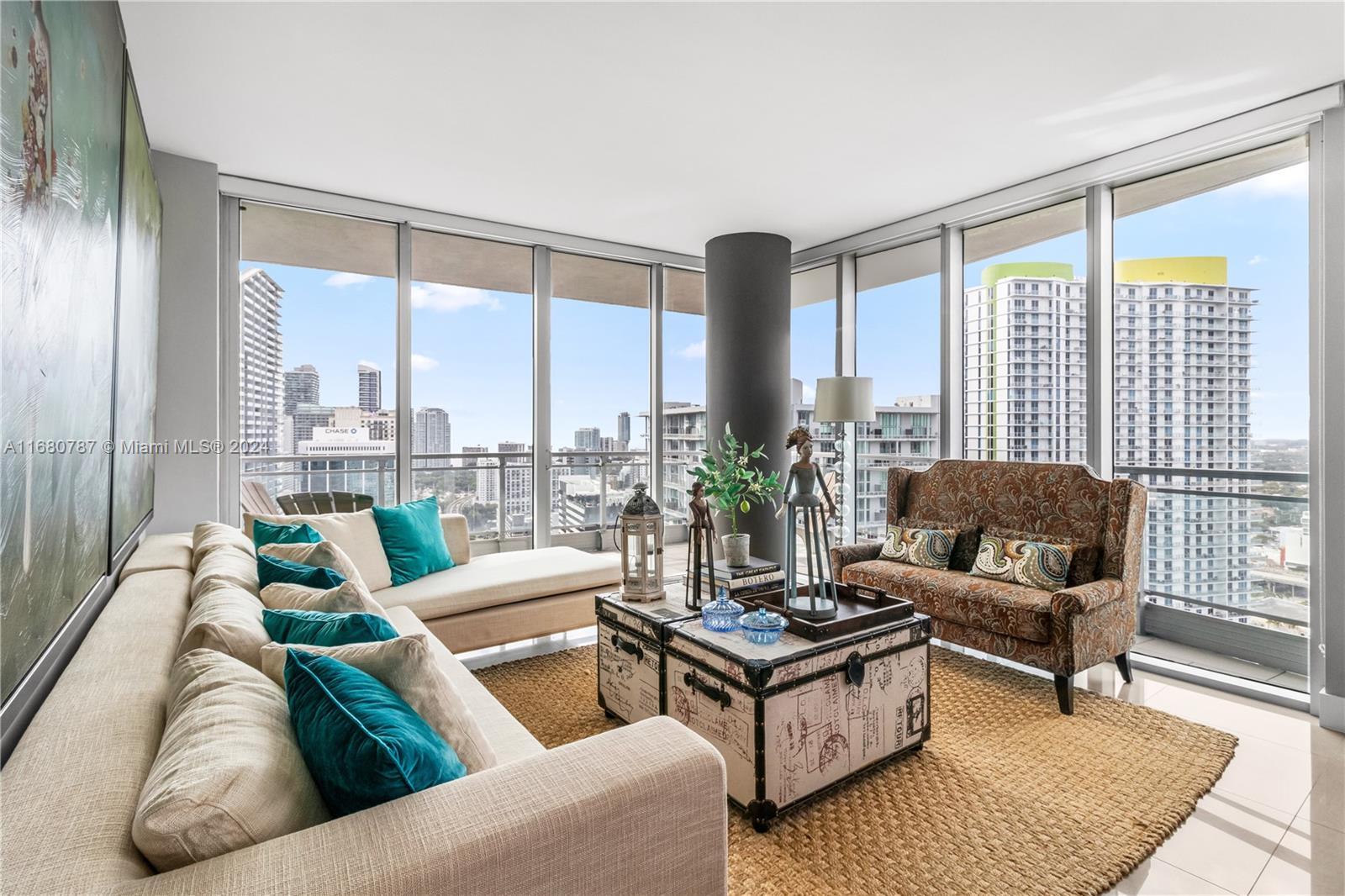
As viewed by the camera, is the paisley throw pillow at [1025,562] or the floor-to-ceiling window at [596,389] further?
the floor-to-ceiling window at [596,389]

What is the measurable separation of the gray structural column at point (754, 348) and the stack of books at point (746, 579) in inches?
76.1

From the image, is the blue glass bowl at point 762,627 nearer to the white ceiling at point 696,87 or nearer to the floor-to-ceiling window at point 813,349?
the white ceiling at point 696,87

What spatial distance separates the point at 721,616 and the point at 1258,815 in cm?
178

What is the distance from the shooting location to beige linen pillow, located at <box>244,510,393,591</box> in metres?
3.18

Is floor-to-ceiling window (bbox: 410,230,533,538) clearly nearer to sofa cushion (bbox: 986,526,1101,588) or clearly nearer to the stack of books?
the stack of books

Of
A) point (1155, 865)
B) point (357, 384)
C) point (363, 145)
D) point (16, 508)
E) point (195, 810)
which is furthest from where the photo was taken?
point (357, 384)

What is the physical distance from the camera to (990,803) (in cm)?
210

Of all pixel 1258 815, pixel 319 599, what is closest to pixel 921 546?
pixel 1258 815

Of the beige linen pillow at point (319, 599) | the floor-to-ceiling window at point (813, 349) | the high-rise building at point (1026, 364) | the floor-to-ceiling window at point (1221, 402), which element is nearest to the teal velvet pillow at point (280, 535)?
the beige linen pillow at point (319, 599)

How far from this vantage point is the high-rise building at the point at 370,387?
4309 mm

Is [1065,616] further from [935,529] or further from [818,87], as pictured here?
[818,87]

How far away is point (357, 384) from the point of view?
14.1 feet

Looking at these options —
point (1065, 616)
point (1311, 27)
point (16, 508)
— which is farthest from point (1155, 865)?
point (1311, 27)

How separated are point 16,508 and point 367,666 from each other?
56 cm
